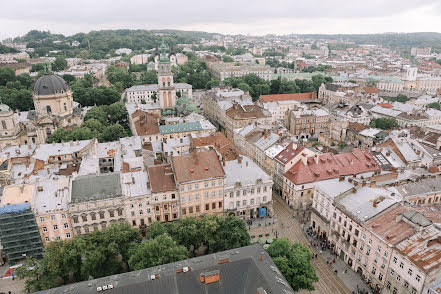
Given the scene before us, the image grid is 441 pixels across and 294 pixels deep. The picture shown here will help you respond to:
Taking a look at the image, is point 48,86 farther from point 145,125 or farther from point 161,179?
point 161,179

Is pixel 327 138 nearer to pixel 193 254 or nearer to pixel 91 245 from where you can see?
pixel 193 254

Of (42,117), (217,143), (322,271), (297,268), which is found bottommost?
(322,271)

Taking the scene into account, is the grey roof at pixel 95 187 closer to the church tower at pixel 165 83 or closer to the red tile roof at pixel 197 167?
the red tile roof at pixel 197 167

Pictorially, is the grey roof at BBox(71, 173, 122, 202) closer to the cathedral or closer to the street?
the street

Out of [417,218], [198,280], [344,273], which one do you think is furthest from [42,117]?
[417,218]

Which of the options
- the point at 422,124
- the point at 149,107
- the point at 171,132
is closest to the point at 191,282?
the point at 171,132

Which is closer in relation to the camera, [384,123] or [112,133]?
[112,133]

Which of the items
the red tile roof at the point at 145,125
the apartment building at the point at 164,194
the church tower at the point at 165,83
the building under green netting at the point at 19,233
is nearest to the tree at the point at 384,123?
the red tile roof at the point at 145,125
